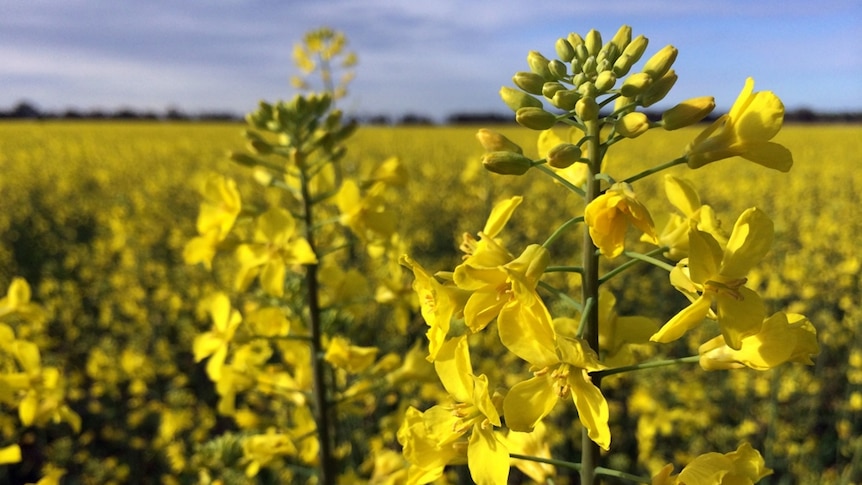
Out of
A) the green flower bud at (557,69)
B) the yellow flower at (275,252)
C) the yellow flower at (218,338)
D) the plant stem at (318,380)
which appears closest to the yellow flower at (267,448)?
the plant stem at (318,380)

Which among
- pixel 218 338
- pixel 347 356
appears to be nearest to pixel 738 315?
pixel 347 356

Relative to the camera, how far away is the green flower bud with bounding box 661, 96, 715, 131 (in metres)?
1.38

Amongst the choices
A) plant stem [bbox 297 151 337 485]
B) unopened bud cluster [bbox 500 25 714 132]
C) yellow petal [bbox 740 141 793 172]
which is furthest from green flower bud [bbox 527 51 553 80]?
plant stem [bbox 297 151 337 485]

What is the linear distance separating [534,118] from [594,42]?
0.97 ft

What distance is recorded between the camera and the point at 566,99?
1.41 m

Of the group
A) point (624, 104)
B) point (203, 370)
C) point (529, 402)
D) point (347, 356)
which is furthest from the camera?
point (203, 370)

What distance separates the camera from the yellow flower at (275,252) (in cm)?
211

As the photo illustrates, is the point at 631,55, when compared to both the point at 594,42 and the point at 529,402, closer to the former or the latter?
the point at 594,42

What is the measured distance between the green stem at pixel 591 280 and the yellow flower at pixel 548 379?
123mm

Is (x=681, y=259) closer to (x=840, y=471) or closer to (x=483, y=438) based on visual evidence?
(x=483, y=438)

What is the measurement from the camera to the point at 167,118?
62844mm

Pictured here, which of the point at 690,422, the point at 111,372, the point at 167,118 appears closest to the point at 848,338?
the point at 690,422

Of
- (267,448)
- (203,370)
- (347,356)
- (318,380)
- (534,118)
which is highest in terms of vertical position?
(534,118)

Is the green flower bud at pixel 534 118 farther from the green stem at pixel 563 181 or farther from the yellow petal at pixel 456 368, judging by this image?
the yellow petal at pixel 456 368
